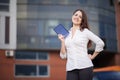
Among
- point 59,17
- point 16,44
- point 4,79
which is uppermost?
point 59,17

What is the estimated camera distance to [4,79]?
24.1 m

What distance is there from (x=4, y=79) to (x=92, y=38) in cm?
2078

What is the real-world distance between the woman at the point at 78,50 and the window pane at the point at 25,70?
2062cm

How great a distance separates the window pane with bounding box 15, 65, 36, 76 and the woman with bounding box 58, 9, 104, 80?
20620mm

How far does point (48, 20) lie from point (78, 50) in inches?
811

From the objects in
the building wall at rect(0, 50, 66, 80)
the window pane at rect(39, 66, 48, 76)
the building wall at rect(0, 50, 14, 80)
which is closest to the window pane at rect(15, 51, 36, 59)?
the building wall at rect(0, 50, 66, 80)

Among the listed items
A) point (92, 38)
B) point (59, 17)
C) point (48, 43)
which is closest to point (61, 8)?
point (59, 17)

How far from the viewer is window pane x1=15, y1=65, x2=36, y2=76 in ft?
79.8

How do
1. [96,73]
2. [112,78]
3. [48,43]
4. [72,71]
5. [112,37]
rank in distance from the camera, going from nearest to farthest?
[72,71], [112,78], [96,73], [48,43], [112,37]

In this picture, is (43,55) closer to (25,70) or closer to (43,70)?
(43,70)

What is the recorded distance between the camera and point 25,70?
958 inches

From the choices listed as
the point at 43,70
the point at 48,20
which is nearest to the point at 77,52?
the point at 48,20

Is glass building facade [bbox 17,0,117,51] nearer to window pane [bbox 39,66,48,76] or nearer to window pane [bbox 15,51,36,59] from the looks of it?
window pane [bbox 15,51,36,59]

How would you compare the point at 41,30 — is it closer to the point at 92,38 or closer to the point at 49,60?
the point at 49,60
